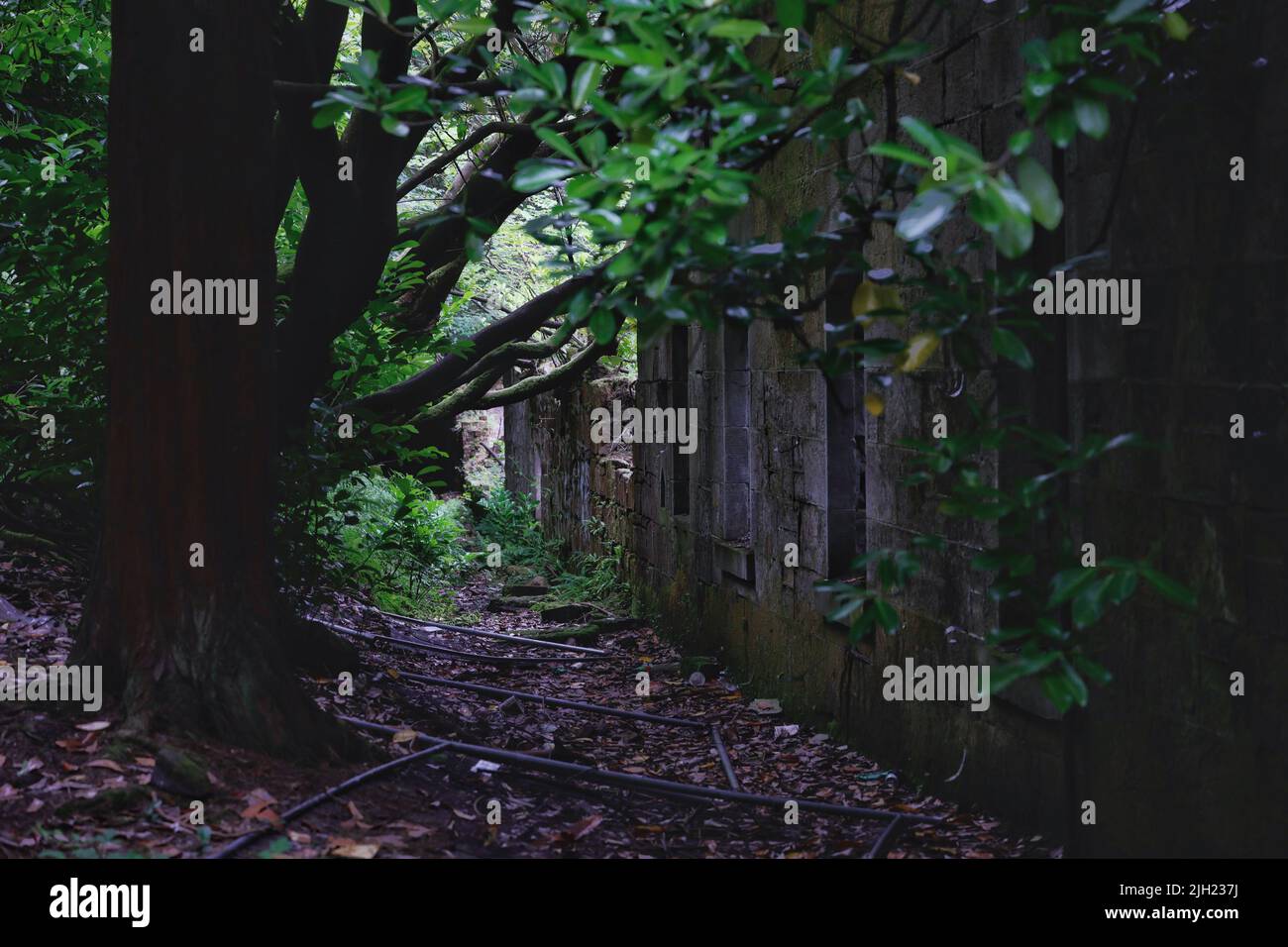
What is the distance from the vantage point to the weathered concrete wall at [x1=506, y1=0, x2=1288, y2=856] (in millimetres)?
3598

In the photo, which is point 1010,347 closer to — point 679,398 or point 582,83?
point 582,83

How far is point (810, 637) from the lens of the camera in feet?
24.2

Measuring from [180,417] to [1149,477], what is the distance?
3539 mm

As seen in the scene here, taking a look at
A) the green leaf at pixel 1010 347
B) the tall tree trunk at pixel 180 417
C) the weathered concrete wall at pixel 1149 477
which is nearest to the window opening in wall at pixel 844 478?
the weathered concrete wall at pixel 1149 477

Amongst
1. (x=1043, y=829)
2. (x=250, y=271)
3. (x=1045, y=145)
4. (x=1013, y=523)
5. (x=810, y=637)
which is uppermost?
(x=1045, y=145)

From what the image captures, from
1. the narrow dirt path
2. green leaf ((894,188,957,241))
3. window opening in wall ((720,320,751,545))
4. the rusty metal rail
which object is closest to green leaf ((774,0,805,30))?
green leaf ((894,188,957,241))

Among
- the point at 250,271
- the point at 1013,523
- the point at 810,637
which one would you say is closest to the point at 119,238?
the point at 250,271

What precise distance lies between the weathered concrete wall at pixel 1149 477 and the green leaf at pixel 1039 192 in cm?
115

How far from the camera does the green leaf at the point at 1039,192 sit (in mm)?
2461

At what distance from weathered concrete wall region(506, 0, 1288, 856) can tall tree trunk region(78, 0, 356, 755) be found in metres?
2.09

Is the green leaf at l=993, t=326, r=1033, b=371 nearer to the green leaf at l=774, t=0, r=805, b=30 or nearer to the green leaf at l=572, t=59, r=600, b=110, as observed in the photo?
the green leaf at l=774, t=0, r=805, b=30

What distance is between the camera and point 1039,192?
8.11ft

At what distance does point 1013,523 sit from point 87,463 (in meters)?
5.19
